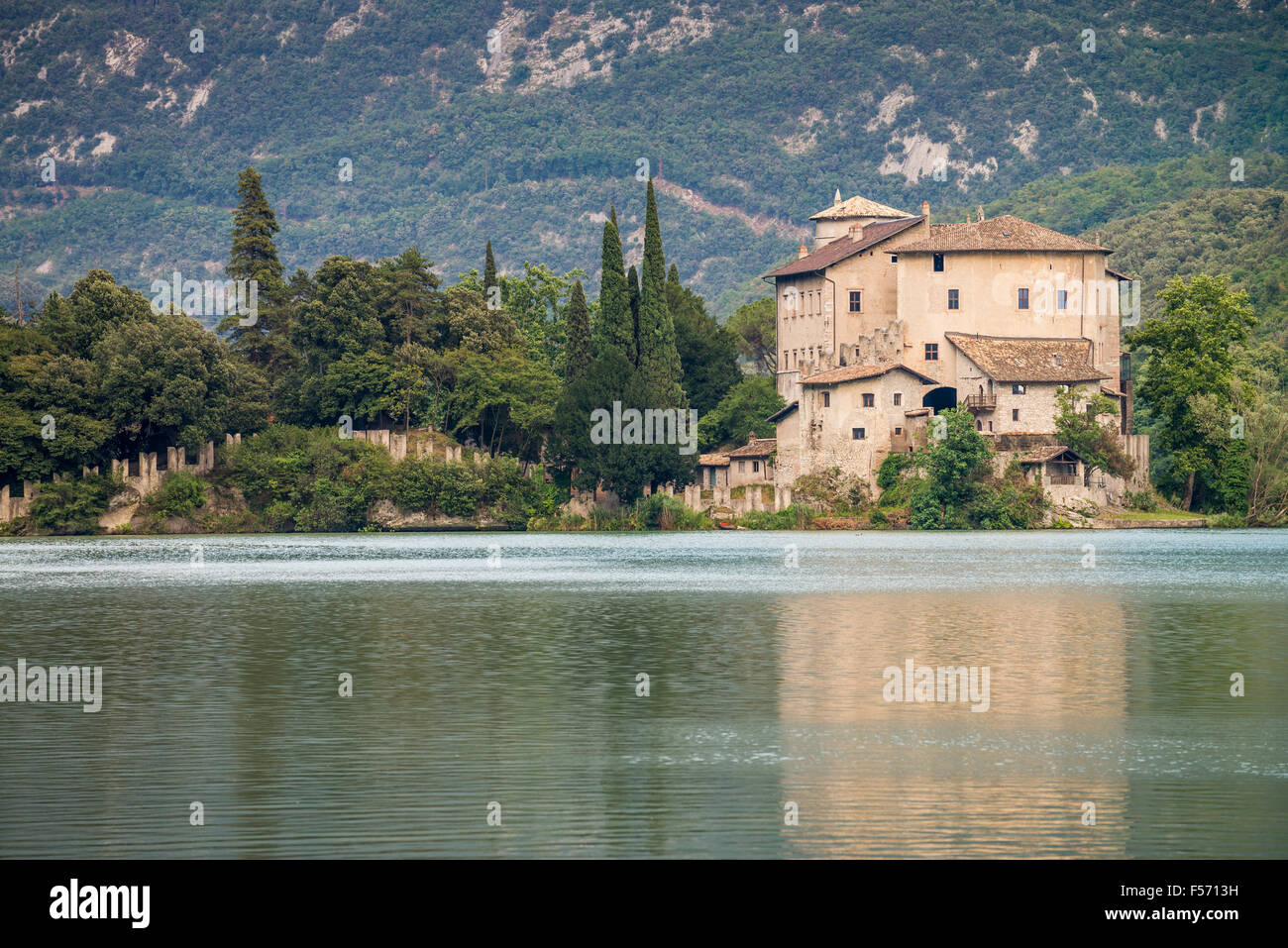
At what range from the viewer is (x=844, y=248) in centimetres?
10244

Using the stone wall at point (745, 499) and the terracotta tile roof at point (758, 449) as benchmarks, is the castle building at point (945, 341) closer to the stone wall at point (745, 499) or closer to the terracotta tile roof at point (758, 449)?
the terracotta tile roof at point (758, 449)

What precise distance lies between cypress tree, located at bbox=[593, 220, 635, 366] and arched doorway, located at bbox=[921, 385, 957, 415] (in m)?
16.5

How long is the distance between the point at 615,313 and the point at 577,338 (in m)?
4.15

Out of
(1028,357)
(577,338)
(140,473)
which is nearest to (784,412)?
(577,338)

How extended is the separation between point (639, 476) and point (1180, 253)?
57366 mm

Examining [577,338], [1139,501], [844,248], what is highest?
[844,248]

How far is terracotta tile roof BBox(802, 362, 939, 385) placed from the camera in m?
86.0

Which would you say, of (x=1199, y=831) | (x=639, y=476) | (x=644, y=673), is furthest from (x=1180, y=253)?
(x=1199, y=831)

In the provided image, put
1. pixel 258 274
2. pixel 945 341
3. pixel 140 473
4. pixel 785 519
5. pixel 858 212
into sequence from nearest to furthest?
1. pixel 140 473
2. pixel 785 519
3. pixel 945 341
4. pixel 258 274
5. pixel 858 212

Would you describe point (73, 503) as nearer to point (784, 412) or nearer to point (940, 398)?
point (784, 412)

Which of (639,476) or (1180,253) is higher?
(1180,253)

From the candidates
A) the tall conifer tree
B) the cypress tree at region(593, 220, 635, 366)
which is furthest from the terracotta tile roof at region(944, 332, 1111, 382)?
the tall conifer tree

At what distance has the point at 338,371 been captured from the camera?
88.8 m
